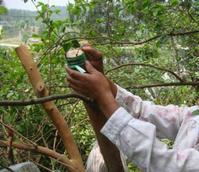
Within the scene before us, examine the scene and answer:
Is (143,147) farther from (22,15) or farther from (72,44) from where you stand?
(22,15)

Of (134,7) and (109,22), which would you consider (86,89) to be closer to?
(134,7)

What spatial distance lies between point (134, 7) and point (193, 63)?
1.59 metres

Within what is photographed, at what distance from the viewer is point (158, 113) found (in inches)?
68.9

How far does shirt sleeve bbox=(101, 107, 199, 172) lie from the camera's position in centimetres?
126

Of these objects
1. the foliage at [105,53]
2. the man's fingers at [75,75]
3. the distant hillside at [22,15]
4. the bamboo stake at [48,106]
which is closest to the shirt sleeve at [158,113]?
the bamboo stake at [48,106]

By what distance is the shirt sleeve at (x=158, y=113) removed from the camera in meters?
1.71

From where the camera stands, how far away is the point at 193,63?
4.64 m

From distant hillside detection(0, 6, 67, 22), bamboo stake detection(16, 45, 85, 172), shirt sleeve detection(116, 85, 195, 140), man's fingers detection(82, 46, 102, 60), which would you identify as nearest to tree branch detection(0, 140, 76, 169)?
bamboo stake detection(16, 45, 85, 172)

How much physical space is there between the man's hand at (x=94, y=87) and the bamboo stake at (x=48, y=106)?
1.01ft

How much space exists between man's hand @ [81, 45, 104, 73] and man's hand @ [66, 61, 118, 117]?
0.54 ft

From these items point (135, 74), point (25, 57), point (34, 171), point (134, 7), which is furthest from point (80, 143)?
point (25, 57)

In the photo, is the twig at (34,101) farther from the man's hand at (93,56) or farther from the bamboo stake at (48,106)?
the bamboo stake at (48,106)

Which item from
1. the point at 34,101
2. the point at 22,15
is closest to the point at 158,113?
the point at 34,101

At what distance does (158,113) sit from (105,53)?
7.33 feet
